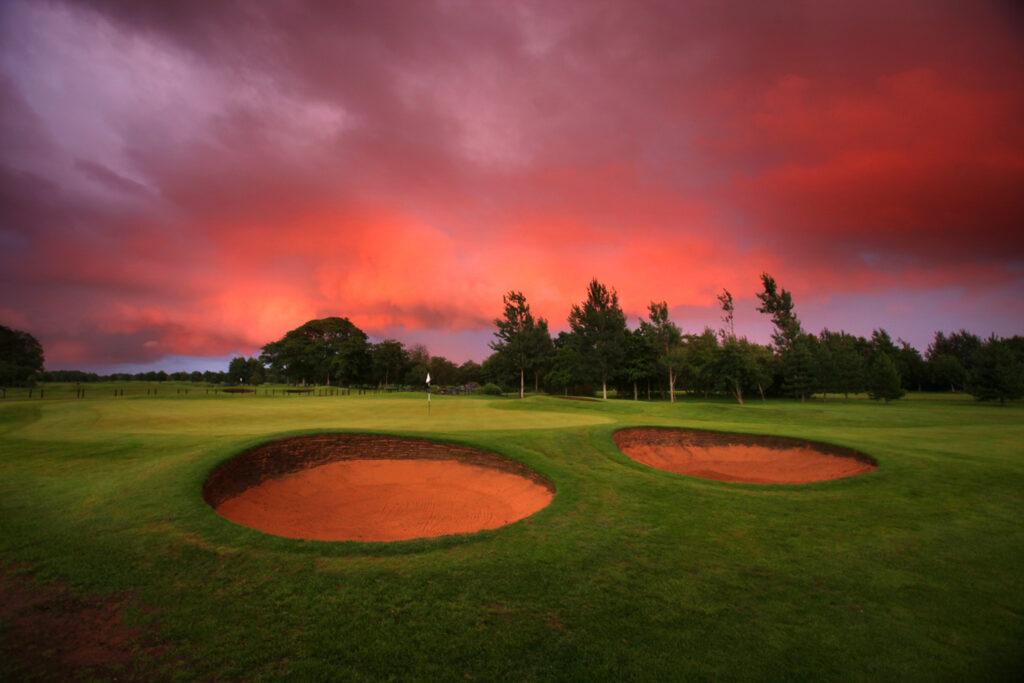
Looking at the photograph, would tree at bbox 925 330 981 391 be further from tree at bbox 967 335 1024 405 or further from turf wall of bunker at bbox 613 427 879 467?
turf wall of bunker at bbox 613 427 879 467

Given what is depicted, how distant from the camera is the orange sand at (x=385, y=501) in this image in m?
8.52

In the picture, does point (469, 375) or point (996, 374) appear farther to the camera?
point (469, 375)

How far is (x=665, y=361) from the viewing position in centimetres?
4822

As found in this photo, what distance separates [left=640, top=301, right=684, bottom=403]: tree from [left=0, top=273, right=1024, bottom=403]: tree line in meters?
0.13

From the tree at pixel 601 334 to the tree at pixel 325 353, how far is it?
4406cm

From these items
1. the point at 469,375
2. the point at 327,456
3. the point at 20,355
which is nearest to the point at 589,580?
the point at 327,456

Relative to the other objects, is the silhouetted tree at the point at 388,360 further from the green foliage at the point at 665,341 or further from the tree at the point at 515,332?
the green foliage at the point at 665,341

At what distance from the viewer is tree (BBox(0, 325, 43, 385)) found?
56.9 m

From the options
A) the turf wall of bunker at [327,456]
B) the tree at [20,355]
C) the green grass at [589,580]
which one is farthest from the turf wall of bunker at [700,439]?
the tree at [20,355]

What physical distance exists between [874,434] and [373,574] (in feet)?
66.0

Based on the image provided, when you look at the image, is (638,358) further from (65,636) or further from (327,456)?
(65,636)

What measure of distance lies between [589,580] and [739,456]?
38.6ft

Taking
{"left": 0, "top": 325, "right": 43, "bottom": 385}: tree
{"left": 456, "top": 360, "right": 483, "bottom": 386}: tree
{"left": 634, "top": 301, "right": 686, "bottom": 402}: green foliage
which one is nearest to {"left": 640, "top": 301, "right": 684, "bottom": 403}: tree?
{"left": 634, "top": 301, "right": 686, "bottom": 402}: green foliage

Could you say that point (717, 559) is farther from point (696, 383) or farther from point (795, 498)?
point (696, 383)
